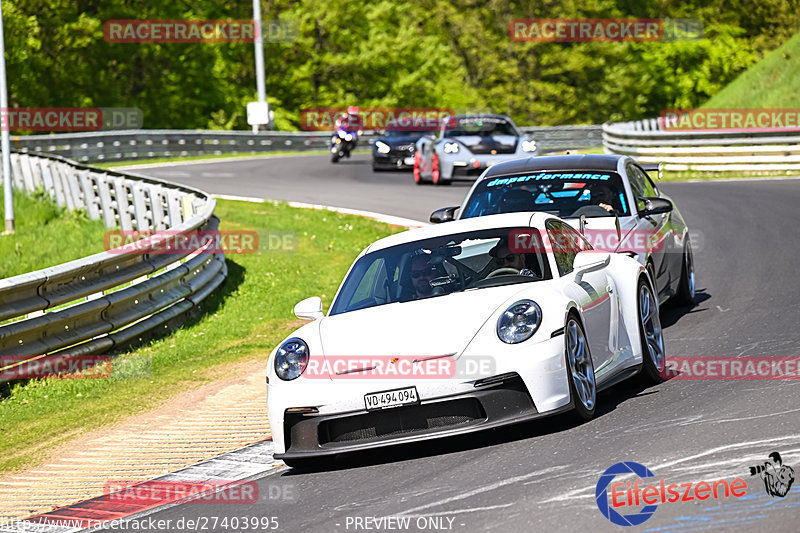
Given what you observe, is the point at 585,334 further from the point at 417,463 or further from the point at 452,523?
the point at 452,523

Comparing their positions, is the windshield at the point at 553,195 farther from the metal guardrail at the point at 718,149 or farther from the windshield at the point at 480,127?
the metal guardrail at the point at 718,149

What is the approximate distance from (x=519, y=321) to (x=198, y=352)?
5463 mm

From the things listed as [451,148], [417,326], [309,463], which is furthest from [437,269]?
[451,148]

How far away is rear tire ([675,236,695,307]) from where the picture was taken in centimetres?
1220

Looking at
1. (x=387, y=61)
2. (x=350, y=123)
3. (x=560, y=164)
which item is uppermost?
(x=387, y=61)

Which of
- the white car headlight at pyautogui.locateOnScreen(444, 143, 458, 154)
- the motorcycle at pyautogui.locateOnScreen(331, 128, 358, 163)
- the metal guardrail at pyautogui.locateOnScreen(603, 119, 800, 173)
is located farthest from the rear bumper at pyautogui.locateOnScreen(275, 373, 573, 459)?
the motorcycle at pyautogui.locateOnScreen(331, 128, 358, 163)

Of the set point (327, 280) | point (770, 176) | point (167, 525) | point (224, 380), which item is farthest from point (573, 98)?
point (167, 525)

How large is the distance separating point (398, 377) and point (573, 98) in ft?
205

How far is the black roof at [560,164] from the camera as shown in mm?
12039

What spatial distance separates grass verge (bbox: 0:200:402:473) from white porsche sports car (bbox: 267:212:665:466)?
2.43 metres

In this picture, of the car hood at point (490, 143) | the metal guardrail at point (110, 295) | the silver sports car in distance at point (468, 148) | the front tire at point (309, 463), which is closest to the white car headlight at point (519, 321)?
the front tire at point (309, 463)

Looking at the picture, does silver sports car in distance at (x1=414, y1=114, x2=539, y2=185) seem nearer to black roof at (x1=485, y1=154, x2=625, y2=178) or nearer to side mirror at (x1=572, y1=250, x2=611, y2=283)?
black roof at (x1=485, y1=154, x2=625, y2=178)

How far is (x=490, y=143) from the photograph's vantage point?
87.0ft

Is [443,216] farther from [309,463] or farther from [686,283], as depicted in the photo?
[309,463]
